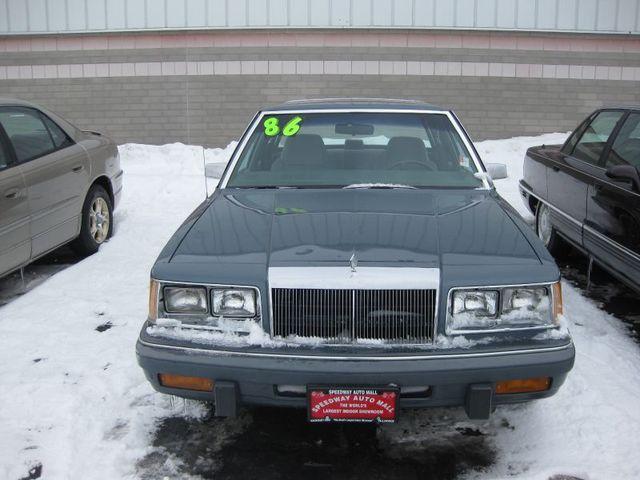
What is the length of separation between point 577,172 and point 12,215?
14.1 ft

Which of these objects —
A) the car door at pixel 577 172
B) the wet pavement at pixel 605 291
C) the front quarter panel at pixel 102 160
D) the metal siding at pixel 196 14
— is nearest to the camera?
the wet pavement at pixel 605 291

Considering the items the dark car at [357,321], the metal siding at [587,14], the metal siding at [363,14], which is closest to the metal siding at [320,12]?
the metal siding at [363,14]

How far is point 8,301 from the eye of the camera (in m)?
5.11

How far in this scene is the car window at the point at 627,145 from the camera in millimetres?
4676

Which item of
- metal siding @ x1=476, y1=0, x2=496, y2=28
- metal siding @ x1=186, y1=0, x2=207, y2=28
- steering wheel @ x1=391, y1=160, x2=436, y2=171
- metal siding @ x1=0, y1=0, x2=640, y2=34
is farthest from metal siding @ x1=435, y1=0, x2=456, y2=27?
steering wheel @ x1=391, y1=160, x2=436, y2=171

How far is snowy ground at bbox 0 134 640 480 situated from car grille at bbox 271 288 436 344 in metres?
0.67

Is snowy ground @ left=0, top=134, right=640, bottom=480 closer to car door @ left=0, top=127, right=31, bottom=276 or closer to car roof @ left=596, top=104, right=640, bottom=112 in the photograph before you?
car door @ left=0, top=127, right=31, bottom=276

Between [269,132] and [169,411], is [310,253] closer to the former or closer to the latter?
[169,411]

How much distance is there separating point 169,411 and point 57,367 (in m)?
0.91

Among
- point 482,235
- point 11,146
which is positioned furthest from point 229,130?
point 482,235

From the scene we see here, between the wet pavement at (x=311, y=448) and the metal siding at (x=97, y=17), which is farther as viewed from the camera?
the metal siding at (x=97, y=17)

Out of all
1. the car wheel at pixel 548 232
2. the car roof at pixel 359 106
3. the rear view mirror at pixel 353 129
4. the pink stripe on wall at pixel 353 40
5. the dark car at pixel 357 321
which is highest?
the pink stripe on wall at pixel 353 40

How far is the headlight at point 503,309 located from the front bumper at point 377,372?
127 millimetres

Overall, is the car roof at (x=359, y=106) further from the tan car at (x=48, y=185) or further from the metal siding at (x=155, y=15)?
the metal siding at (x=155, y=15)
